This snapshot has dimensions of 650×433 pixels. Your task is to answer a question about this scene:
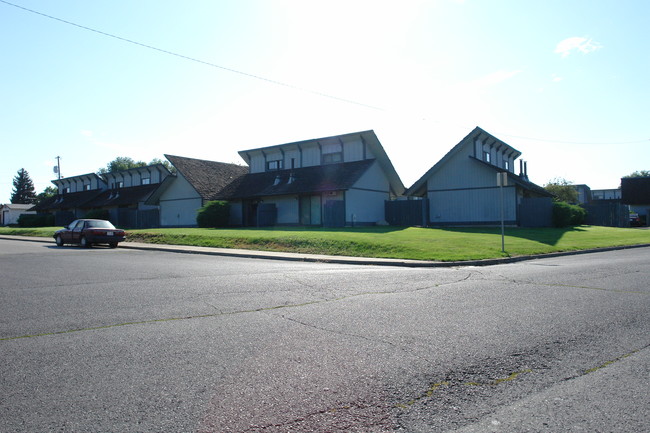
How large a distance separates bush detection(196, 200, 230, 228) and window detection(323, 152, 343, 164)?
8.82 meters

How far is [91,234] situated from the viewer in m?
24.8

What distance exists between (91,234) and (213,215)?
12.5 meters

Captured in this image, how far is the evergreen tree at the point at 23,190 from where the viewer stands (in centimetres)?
11081

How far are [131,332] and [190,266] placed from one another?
860 centimetres

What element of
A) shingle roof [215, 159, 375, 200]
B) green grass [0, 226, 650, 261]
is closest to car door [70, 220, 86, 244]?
green grass [0, 226, 650, 261]

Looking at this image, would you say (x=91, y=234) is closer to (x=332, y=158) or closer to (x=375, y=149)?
(x=332, y=158)

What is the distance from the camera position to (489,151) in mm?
35969

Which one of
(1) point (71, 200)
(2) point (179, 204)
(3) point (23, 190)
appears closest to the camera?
(2) point (179, 204)

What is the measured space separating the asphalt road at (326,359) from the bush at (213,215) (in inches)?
1078

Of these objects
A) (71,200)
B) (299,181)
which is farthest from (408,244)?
(71,200)

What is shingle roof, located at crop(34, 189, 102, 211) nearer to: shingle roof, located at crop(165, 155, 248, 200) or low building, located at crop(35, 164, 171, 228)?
low building, located at crop(35, 164, 171, 228)

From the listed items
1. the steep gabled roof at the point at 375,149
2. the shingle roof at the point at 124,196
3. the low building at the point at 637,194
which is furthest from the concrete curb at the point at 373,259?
the low building at the point at 637,194

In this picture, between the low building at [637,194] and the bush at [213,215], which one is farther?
the low building at [637,194]

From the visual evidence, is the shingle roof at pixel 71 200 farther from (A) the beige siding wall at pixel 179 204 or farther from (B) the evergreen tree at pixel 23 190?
(B) the evergreen tree at pixel 23 190
